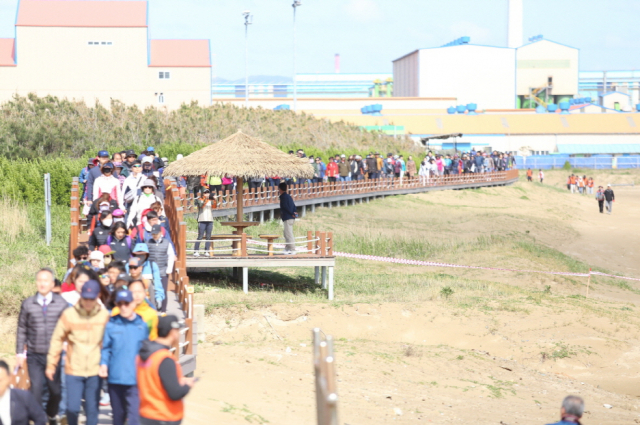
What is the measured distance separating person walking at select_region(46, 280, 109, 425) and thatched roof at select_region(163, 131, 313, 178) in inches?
510

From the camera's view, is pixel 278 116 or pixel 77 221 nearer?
pixel 77 221

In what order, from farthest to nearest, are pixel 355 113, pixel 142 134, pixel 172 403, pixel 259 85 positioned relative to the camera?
1. pixel 259 85
2. pixel 355 113
3. pixel 142 134
4. pixel 172 403

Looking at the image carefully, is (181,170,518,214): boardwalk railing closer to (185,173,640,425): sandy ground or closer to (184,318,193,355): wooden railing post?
(185,173,640,425): sandy ground

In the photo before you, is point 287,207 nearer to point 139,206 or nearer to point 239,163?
point 239,163

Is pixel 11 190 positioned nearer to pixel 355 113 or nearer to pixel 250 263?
pixel 250 263

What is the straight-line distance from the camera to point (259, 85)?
181375 mm

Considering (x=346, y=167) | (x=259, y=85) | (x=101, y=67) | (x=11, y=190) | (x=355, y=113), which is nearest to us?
(x=11, y=190)

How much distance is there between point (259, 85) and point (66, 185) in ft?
523

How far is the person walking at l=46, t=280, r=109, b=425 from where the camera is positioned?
725 centimetres

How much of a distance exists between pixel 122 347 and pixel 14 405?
0.96 meters

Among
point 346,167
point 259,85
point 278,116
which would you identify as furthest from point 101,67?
point 259,85

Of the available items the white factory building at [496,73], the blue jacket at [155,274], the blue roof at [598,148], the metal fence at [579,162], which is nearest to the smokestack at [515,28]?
the white factory building at [496,73]

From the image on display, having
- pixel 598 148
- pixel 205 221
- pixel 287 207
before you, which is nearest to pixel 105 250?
pixel 205 221

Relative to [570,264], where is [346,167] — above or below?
above
